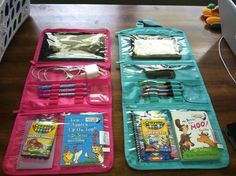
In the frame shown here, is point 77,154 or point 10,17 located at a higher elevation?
point 10,17

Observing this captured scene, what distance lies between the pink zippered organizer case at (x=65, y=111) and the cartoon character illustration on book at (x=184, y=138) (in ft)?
0.54

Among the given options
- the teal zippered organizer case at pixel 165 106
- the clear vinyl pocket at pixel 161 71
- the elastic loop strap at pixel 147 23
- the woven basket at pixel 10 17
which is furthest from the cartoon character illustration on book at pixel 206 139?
the woven basket at pixel 10 17

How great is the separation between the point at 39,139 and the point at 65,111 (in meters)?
0.10

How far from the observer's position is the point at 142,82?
789 mm

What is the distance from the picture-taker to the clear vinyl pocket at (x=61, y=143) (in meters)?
0.59

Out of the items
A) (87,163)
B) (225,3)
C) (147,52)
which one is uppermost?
(225,3)

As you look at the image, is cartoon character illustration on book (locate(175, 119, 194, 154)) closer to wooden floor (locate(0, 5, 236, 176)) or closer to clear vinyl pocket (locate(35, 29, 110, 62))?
wooden floor (locate(0, 5, 236, 176))

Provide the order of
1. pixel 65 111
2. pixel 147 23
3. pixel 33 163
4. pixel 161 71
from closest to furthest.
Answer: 1. pixel 33 163
2. pixel 65 111
3. pixel 161 71
4. pixel 147 23

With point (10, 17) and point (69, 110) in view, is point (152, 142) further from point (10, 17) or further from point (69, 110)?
point (10, 17)

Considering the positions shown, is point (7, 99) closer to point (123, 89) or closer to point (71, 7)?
point (123, 89)

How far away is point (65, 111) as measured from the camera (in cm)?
70

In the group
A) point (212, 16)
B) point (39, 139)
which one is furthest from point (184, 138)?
point (212, 16)

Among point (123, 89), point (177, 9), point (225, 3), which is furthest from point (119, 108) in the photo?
point (177, 9)

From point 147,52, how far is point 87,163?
433mm
